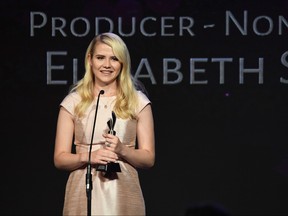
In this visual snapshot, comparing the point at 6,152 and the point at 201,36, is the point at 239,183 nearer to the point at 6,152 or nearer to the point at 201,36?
the point at 201,36

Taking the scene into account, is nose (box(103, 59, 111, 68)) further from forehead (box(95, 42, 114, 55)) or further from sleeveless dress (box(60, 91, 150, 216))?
sleeveless dress (box(60, 91, 150, 216))

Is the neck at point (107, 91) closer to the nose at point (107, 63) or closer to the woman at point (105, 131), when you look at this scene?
the woman at point (105, 131)

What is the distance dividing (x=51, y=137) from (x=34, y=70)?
538mm

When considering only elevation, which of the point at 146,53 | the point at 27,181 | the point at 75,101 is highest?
the point at 146,53

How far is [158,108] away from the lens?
502 cm

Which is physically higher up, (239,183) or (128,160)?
(128,160)

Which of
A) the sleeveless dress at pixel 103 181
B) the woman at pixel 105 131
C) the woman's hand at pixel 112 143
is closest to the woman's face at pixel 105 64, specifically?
the woman at pixel 105 131

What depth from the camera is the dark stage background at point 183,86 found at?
16.2 ft

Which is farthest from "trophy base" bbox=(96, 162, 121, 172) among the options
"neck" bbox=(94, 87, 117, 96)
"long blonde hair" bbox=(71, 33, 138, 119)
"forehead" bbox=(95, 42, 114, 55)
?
"forehead" bbox=(95, 42, 114, 55)

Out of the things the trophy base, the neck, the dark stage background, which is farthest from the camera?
the dark stage background

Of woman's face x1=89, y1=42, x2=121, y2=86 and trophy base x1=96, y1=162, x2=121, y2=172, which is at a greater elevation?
woman's face x1=89, y1=42, x2=121, y2=86

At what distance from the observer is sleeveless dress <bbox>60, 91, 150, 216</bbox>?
2961mm

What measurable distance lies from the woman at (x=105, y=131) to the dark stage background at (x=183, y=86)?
1899 mm

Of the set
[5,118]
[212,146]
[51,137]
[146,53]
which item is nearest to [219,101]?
[212,146]
